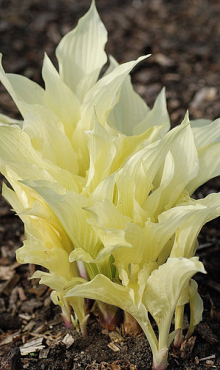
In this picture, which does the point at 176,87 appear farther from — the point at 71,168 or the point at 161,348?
the point at 161,348

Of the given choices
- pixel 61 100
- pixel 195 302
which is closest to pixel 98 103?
pixel 61 100

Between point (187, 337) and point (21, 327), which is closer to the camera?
point (187, 337)

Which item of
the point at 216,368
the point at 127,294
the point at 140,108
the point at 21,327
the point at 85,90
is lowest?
the point at 216,368

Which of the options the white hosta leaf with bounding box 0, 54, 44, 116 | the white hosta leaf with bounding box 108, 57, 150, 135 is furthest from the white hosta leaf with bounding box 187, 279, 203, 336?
the white hosta leaf with bounding box 0, 54, 44, 116

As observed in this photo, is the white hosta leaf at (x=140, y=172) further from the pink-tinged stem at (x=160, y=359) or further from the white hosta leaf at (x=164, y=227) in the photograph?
the pink-tinged stem at (x=160, y=359)

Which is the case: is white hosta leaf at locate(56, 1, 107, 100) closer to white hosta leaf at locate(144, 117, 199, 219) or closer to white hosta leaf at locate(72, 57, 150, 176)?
white hosta leaf at locate(72, 57, 150, 176)

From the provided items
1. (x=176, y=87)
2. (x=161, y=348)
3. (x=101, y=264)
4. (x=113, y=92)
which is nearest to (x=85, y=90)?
(x=113, y=92)
